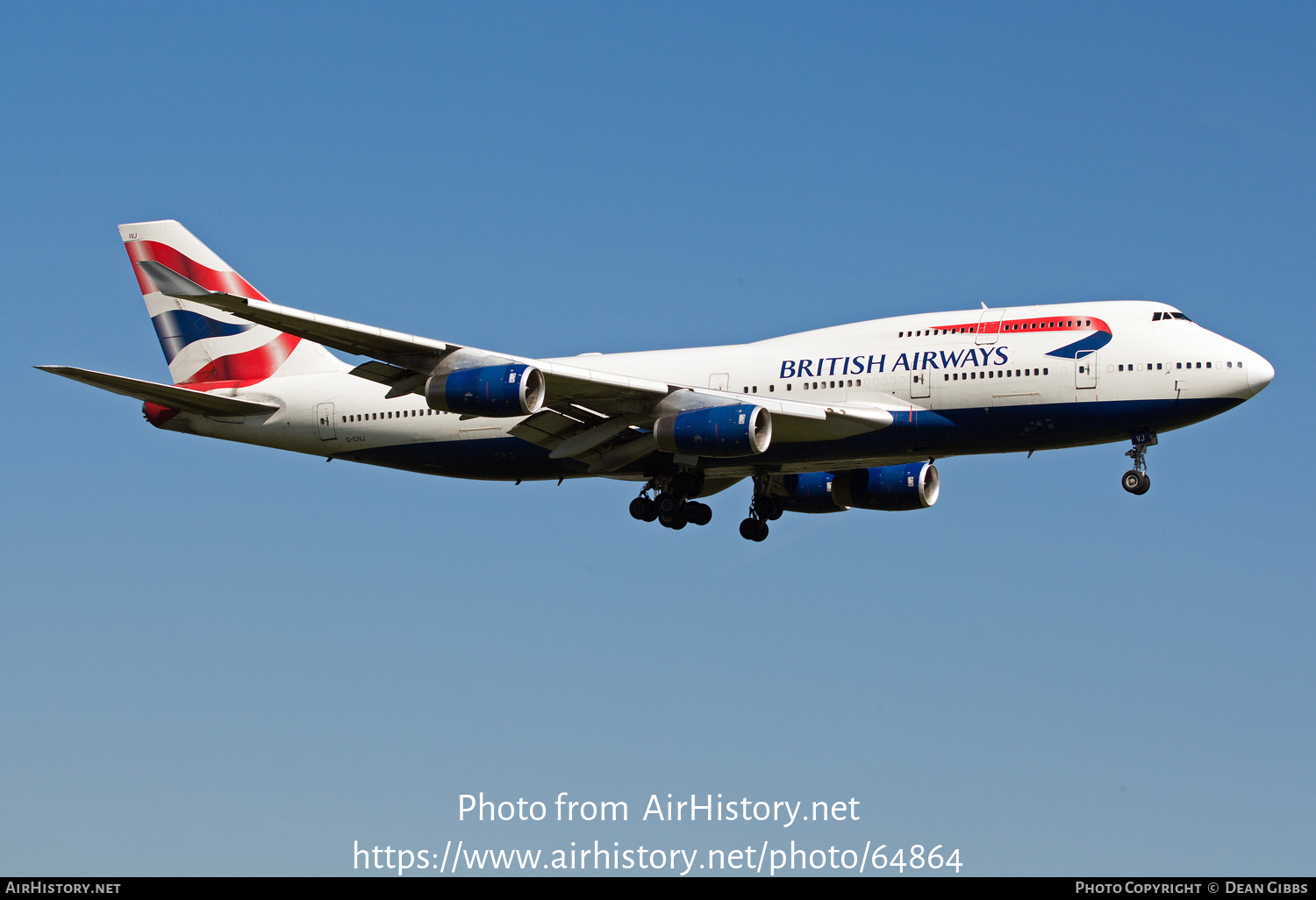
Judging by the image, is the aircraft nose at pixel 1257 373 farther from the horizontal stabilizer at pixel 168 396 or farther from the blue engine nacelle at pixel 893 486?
the horizontal stabilizer at pixel 168 396

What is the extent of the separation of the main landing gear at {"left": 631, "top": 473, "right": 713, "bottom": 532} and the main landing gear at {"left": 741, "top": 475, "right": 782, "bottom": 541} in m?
2.54

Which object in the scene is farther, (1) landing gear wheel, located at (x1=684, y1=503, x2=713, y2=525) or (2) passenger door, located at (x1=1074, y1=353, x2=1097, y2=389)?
(1) landing gear wheel, located at (x1=684, y1=503, x2=713, y2=525)

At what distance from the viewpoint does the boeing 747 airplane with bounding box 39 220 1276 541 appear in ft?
124

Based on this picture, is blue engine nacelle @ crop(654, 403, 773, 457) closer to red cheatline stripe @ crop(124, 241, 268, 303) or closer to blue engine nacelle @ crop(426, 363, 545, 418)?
blue engine nacelle @ crop(426, 363, 545, 418)

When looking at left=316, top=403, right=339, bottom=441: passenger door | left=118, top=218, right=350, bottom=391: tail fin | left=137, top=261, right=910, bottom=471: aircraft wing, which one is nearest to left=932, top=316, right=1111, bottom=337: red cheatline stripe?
left=137, top=261, right=910, bottom=471: aircraft wing

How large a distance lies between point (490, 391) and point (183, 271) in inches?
659

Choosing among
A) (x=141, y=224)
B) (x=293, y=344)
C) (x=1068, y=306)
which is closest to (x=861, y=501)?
(x=1068, y=306)

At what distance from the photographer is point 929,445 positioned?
3894 cm

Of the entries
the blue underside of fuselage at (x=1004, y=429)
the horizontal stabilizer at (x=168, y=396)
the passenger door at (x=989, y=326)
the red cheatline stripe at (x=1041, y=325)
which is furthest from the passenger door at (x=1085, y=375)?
the horizontal stabilizer at (x=168, y=396)

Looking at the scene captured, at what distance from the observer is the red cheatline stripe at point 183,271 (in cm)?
4800

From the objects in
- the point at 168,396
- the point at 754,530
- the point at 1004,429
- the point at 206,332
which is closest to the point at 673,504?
the point at 754,530

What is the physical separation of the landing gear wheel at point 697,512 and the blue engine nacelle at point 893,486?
14.9ft

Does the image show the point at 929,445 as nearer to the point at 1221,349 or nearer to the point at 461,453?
the point at 1221,349

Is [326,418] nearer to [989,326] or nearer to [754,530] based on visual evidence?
[754,530]
